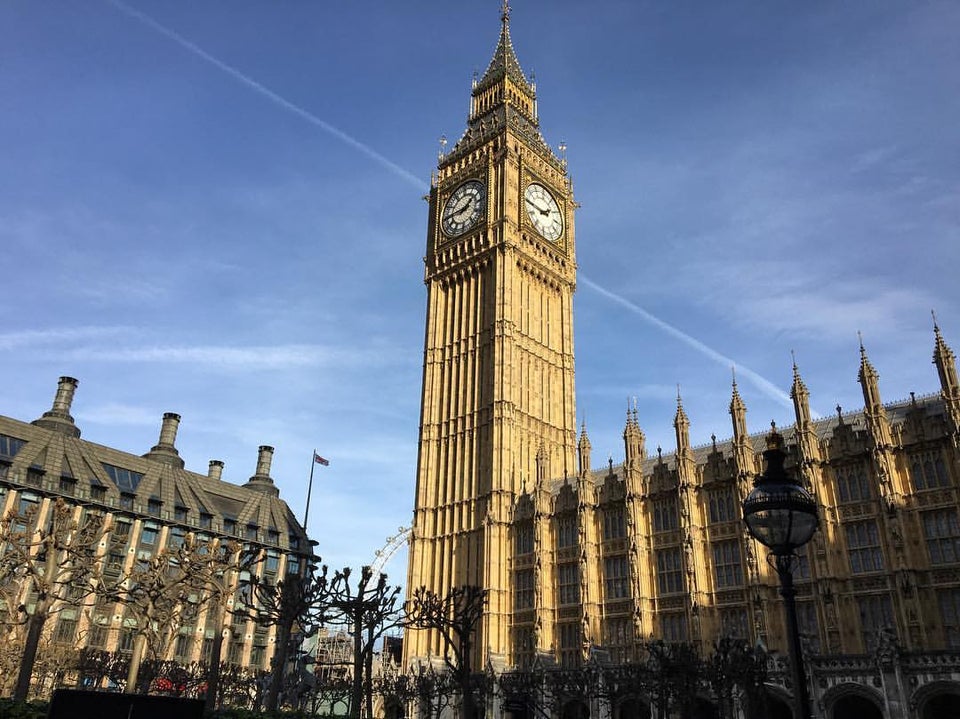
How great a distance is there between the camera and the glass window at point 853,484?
45.0 meters

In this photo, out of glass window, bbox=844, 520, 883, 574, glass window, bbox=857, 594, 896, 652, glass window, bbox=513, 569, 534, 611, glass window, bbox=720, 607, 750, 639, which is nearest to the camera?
glass window, bbox=857, 594, 896, 652

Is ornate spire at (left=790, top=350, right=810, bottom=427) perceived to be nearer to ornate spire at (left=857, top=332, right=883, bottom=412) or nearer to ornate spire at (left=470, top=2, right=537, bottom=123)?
ornate spire at (left=857, top=332, right=883, bottom=412)

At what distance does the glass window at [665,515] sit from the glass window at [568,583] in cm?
699

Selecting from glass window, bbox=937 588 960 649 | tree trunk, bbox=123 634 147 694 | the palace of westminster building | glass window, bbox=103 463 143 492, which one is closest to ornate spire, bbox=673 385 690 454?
the palace of westminster building

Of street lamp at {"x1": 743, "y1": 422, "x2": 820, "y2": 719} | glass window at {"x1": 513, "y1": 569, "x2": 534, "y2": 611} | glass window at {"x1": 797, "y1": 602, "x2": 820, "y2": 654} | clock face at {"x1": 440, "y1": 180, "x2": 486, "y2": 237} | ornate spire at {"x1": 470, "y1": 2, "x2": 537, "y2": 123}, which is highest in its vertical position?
ornate spire at {"x1": 470, "y1": 2, "x2": 537, "y2": 123}

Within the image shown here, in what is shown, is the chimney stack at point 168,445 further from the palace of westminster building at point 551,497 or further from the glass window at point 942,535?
the glass window at point 942,535

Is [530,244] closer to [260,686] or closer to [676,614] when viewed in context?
[676,614]

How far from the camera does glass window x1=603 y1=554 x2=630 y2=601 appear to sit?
5419cm

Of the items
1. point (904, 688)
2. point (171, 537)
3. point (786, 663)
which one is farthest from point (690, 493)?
point (171, 537)

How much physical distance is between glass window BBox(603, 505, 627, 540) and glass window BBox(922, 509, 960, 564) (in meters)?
19.6

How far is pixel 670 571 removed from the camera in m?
52.3

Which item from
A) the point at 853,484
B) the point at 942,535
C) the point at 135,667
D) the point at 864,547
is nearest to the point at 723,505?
the point at 853,484

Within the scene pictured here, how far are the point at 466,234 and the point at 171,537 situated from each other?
41330 mm

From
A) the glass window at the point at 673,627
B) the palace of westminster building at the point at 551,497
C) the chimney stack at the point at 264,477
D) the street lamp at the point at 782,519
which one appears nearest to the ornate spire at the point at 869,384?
the palace of westminster building at the point at 551,497
